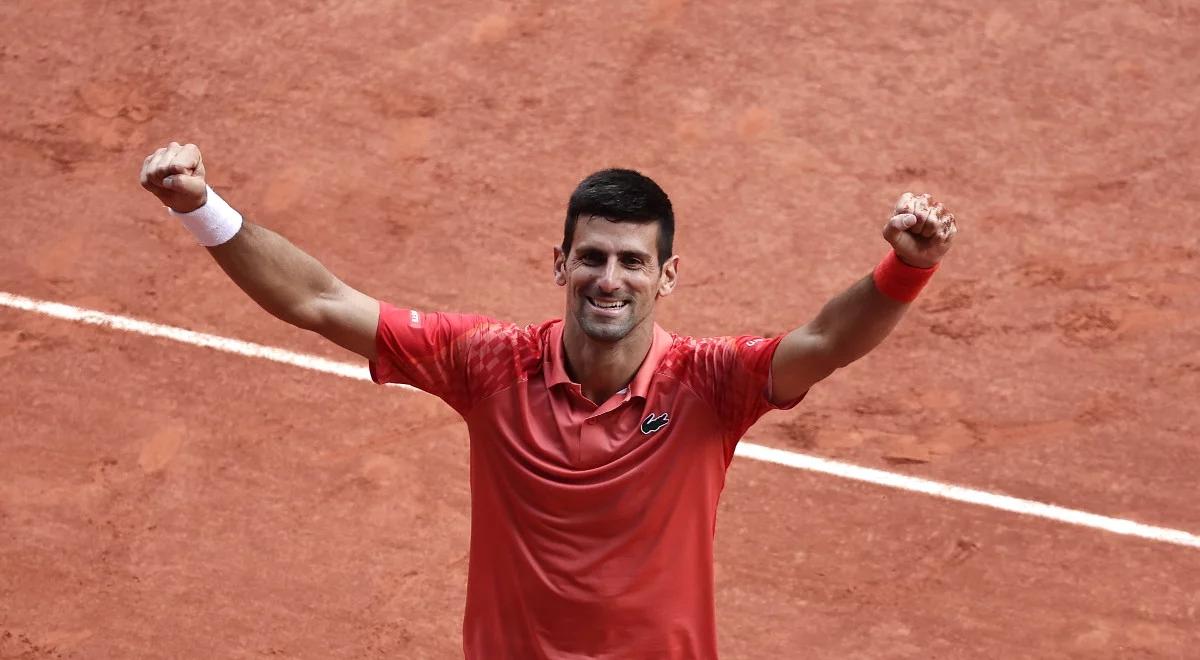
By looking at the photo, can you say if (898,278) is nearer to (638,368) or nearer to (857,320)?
(857,320)

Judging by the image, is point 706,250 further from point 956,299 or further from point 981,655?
point 981,655

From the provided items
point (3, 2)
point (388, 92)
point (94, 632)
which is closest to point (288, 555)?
point (94, 632)

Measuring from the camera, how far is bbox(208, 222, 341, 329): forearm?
487cm

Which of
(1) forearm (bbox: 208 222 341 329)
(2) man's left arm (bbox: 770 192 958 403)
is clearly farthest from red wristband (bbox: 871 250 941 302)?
(1) forearm (bbox: 208 222 341 329)

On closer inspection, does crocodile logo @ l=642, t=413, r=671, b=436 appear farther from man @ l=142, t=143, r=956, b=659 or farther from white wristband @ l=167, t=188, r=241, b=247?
white wristband @ l=167, t=188, r=241, b=247

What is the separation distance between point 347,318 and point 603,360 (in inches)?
31.3

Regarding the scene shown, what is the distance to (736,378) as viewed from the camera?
488 centimetres

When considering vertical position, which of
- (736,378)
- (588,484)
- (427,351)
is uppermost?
(736,378)

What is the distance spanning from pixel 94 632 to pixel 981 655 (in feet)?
14.1

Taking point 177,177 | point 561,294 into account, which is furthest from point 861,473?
point 177,177

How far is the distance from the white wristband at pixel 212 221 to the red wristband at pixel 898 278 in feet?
6.14

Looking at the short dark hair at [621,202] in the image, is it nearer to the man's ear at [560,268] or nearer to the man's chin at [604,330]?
the man's ear at [560,268]

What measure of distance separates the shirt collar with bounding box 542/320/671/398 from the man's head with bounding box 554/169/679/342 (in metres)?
0.14

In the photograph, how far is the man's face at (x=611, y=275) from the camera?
190 inches
